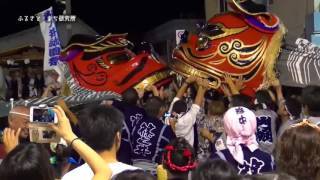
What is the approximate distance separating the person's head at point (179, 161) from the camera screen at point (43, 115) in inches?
34.1

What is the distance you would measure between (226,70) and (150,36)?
1101 cm

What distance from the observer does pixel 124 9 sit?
18625mm

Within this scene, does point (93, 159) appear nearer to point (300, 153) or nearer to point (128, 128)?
point (300, 153)

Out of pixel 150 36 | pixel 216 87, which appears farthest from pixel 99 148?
pixel 150 36

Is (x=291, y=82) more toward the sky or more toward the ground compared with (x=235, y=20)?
more toward the ground

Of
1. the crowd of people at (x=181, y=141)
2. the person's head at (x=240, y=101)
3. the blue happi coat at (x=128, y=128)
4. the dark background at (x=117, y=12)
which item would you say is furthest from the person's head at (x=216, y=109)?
the dark background at (x=117, y=12)

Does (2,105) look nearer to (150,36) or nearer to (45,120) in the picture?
(45,120)

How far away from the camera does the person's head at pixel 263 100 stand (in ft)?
17.5

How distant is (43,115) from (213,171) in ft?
2.86

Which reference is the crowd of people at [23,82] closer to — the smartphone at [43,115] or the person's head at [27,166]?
the smartphone at [43,115]

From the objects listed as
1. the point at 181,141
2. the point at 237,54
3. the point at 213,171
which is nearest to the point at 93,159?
the point at 213,171

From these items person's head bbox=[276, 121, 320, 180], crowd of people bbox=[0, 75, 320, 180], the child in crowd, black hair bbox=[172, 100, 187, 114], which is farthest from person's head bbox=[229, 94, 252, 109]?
person's head bbox=[276, 121, 320, 180]

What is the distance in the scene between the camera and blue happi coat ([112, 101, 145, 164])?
4980mm

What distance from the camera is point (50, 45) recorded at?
8.92 meters
